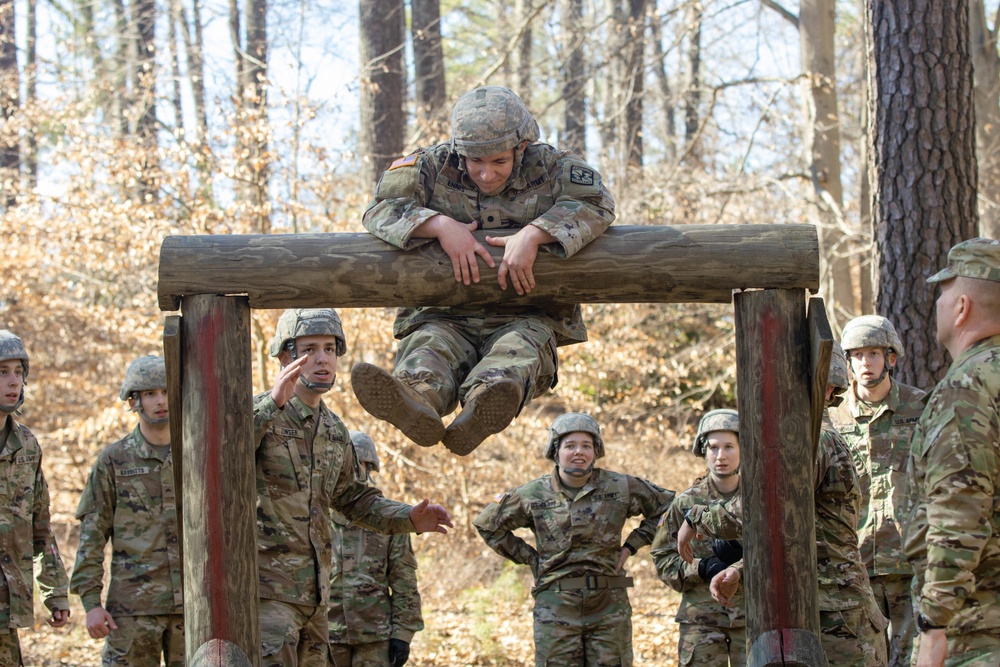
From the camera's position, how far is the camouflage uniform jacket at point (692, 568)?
639 cm

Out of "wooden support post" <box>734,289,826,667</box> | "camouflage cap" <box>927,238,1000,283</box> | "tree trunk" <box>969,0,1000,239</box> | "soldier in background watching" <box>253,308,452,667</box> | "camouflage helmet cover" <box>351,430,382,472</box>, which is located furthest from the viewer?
"tree trunk" <box>969,0,1000,239</box>

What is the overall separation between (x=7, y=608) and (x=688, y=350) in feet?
33.8

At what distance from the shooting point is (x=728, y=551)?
21.0ft

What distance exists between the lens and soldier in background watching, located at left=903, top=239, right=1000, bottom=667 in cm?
363

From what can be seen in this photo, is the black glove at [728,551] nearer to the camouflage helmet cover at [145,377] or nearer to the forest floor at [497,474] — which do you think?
the camouflage helmet cover at [145,377]

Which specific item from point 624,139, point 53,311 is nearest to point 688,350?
point 624,139

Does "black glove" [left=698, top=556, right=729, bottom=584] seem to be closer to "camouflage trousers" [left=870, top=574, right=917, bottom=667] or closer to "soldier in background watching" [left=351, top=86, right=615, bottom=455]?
"camouflage trousers" [left=870, top=574, right=917, bottom=667]

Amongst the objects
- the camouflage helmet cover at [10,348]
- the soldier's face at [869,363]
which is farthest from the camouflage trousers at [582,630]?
the camouflage helmet cover at [10,348]

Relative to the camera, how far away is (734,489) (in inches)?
259

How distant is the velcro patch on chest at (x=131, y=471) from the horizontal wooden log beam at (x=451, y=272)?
188cm

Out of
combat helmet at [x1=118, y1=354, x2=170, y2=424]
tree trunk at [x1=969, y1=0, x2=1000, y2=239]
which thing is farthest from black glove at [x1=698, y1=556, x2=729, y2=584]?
tree trunk at [x1=969, y1=0, x2=1000, y2=239]

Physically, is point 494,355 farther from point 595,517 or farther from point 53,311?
point 53,311

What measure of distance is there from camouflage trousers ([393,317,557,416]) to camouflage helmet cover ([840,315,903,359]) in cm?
228

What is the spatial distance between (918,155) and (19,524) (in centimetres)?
652
